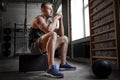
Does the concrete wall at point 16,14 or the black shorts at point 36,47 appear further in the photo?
the concrete wall at point 16,14

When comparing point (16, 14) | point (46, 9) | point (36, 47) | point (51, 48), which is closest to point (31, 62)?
point (36, 47)

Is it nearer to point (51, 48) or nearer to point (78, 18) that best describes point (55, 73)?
point (51, 48)

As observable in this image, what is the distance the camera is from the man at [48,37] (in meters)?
2.20

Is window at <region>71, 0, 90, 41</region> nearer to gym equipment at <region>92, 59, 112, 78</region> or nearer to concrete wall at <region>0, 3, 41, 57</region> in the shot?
gym equipment at <region>92, 59, 112, 78</region>

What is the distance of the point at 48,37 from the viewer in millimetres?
2271

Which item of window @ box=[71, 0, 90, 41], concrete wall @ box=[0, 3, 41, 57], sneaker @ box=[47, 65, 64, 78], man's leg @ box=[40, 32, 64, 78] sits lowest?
sneaker @ box=[47, 65, 64, 78]

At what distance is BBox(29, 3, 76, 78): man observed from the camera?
220 cm

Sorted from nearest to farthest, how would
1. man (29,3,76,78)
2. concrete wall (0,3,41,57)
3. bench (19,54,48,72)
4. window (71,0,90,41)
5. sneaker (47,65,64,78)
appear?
sneaker (47,65,64,78) → man (29,3,76,78) → bench (19,54,48,72) → window (71,0,90,41) → concrete wall (0,3,41,57)

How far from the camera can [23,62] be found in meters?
2.54

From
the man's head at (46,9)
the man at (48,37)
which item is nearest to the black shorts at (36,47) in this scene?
the man at (48,37)

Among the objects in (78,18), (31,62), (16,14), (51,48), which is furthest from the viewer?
(16,14)

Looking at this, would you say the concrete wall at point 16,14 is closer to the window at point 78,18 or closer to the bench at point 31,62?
the window at point 78,18

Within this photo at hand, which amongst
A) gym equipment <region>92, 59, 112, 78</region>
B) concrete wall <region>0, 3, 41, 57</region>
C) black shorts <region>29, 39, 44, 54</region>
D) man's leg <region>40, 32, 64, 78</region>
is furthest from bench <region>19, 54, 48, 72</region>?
concrete wall <region>0, 3, 41, 57</region>

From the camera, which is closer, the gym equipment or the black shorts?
the gym equipment
